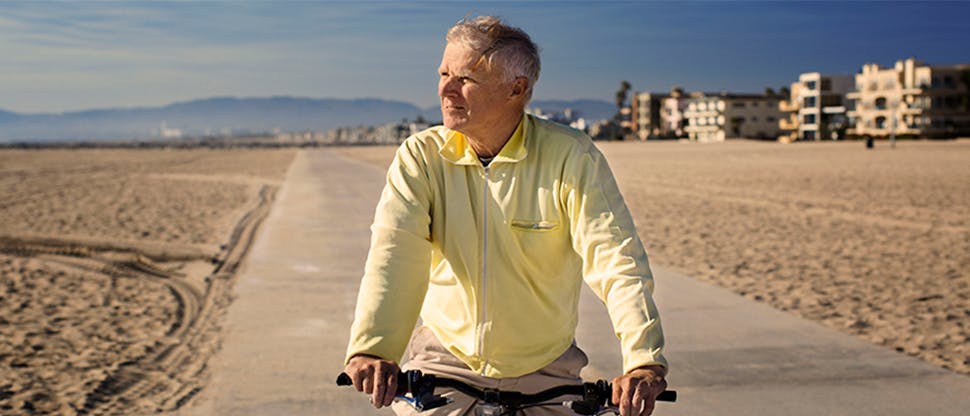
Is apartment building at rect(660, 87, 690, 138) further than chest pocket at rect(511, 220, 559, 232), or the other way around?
apartment building at rect(660, 87, 690, 138)

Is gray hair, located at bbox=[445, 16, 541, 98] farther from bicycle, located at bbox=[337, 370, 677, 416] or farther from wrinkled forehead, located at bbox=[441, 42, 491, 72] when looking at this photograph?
bicycle, located at bbox=[337, 370, 677, 416]

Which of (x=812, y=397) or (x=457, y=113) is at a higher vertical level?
(x=457, y=113)

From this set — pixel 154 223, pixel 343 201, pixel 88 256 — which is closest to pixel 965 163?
pixel 343 201

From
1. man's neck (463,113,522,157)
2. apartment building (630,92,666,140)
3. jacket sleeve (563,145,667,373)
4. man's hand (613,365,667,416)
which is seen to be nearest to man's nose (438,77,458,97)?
man's neck (463,113,522,157)

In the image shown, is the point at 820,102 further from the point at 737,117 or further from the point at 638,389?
the point at 638,389

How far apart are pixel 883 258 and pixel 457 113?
1059 cm

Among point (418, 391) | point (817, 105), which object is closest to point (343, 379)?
point (418, 391)

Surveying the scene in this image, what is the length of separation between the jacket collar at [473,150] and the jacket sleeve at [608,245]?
5.0 inches

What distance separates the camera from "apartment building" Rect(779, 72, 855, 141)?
11538 cm

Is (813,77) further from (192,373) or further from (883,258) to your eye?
(192,373)

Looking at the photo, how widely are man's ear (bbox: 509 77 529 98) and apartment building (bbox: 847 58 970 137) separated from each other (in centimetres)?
9846

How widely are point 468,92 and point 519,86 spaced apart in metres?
0.13

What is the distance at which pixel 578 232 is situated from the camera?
231 centimetres

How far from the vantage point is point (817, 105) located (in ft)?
383
